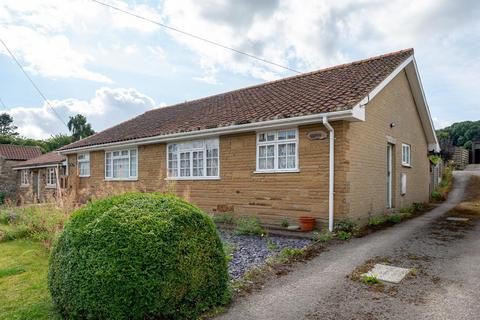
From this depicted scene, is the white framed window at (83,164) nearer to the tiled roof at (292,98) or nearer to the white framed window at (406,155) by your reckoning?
the tiled roof at (292,98)

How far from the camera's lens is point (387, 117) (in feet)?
36.0

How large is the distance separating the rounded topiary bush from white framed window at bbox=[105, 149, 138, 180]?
10597 mm

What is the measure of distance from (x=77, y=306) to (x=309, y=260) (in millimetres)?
3962

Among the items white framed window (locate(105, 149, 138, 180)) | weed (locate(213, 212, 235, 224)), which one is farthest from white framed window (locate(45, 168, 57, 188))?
weed (locate(213, 212, 235, 224))

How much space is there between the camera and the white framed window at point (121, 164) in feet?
47.4

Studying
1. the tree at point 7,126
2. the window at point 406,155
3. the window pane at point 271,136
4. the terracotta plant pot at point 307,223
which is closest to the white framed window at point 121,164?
the window pane at point 271,136

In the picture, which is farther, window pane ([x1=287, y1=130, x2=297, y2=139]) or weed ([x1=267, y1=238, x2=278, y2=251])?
window pane ([x1=287, y1=130, x2=297, y2=139])

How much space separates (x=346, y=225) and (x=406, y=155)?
6432mm

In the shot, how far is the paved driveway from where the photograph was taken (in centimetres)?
396

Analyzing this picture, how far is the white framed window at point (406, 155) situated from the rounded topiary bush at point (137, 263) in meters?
10.8

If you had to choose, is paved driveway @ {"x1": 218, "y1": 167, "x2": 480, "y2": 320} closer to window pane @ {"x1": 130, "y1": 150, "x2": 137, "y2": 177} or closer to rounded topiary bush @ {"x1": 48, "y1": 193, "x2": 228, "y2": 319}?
rounded topiary bush @ {"x1": 48, "y1": 193, "x2": 228, "y2": 319}

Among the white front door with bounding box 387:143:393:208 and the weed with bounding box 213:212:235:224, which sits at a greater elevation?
the white front door with bounding box 387:143:393:208

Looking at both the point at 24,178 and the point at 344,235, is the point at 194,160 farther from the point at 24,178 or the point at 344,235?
the point at 24,178

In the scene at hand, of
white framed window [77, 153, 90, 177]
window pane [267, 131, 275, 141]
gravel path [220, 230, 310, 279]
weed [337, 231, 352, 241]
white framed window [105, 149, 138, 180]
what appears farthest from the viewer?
white framed window [77, 153, 90, 177]
